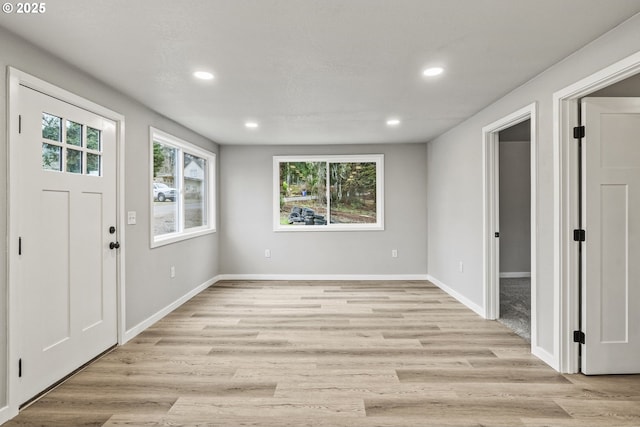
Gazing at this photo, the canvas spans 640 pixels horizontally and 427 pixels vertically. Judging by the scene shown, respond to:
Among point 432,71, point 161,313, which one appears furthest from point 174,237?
point 432,71

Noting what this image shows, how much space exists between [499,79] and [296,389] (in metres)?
2.95

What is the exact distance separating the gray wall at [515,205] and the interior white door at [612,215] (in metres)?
4.01

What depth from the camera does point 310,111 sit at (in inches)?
152

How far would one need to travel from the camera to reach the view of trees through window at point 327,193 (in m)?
6.06

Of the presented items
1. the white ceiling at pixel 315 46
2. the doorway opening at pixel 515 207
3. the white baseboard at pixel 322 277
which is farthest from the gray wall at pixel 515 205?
the white ceiling at pixel 315 46

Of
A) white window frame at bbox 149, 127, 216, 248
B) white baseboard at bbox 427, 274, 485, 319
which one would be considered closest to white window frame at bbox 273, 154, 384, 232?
white window frame at bbox 149, 127, 216, 248

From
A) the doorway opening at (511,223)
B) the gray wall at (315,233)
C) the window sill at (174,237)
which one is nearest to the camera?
the doorway opening at (511,223)

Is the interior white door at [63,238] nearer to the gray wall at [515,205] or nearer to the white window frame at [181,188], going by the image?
the white window frame at [181,188]

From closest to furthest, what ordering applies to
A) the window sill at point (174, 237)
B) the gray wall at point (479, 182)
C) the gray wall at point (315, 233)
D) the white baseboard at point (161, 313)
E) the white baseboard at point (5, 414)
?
the white baseboard at point (5, 414) → the gray wall at point (479, 182) → the white baseboard at point (161, 313) → the window sill at point (174, 237) → the gray wall at point (315, 233)

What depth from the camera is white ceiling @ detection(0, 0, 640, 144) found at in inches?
74.3

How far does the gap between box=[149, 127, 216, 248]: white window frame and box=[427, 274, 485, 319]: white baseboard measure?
3672 millimetres

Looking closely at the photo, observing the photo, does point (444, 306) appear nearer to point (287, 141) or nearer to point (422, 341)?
point (422, 341)

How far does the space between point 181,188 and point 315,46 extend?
10.5 ft

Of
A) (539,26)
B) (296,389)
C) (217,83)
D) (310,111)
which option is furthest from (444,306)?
(217,83)
